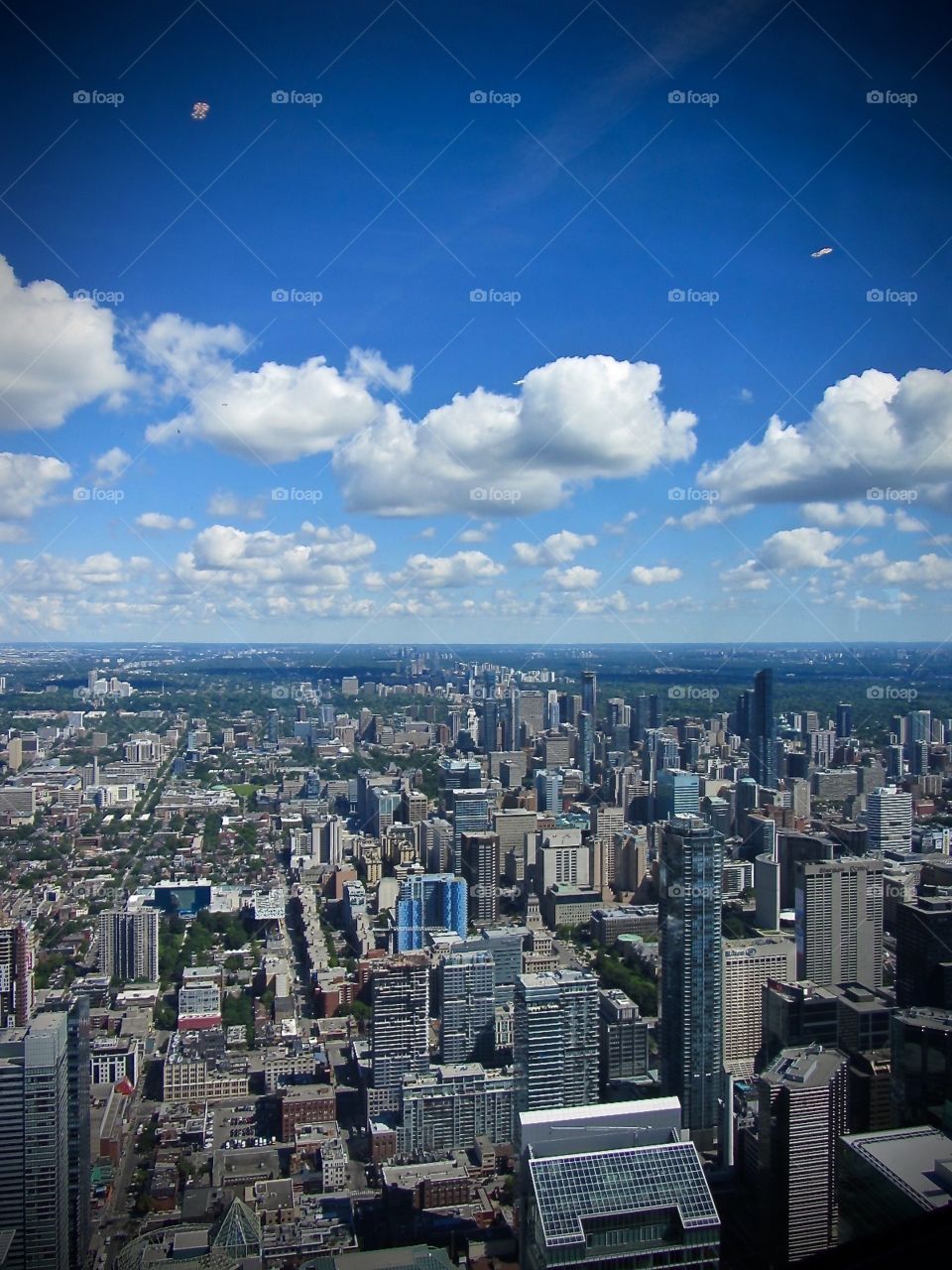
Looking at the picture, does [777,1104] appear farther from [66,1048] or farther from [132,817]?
[132,817]

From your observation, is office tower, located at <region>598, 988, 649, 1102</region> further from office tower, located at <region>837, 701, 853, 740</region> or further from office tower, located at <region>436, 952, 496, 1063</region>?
office tower, located at <region>837, 701, 853, 740</region>

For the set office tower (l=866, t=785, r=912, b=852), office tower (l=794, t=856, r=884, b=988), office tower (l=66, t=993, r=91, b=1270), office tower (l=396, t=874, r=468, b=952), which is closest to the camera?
office tower (l=66, t=993, r=91, b=1270)

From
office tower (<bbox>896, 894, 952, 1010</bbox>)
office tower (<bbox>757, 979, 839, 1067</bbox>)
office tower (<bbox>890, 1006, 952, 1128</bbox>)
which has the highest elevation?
office tower (<bbox>896, 894, 952, 1010</bbox>)

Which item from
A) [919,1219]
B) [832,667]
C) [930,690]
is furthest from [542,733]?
[919,1219]

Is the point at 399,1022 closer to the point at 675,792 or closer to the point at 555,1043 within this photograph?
the point at 555,1043

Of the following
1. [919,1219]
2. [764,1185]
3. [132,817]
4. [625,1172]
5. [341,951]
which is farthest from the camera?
[341,951]

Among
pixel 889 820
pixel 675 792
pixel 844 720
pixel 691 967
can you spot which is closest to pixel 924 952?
pixel 691 967

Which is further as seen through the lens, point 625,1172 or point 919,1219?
point 625,1172

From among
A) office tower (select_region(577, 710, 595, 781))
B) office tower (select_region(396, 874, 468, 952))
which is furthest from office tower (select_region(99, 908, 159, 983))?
office tower (select_region(577, 710, 595, 781))
